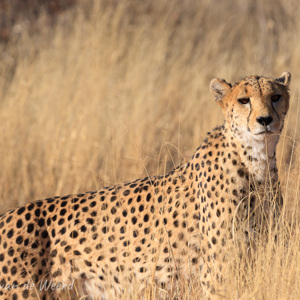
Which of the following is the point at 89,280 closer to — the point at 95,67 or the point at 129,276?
the point at 129,276

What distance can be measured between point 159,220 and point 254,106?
73 centimetres

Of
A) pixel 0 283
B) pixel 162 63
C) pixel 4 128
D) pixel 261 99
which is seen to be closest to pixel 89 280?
pixel 0 283

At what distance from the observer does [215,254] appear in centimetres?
299

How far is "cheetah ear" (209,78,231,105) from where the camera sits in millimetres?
3283

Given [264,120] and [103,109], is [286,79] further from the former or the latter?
[103,109]

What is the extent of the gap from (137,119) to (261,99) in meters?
2.71

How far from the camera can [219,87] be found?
3.30 meters

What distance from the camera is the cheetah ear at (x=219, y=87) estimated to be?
328 cm

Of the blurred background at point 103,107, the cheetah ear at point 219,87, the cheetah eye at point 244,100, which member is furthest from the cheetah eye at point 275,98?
the blurred background at point 103,107

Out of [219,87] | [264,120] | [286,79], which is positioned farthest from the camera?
[286,79]

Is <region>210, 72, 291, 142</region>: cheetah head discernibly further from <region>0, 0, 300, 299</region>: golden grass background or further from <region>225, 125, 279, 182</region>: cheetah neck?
<region>0, 0, 300, 299</region>: golden grass background

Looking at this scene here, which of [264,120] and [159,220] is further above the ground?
[264,120]

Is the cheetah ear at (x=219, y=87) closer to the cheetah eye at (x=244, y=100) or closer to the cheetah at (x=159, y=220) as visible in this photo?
the cheetah at (x=159, y=220)

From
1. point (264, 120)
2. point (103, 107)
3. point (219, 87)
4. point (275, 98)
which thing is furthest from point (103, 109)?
point (264, 120)
